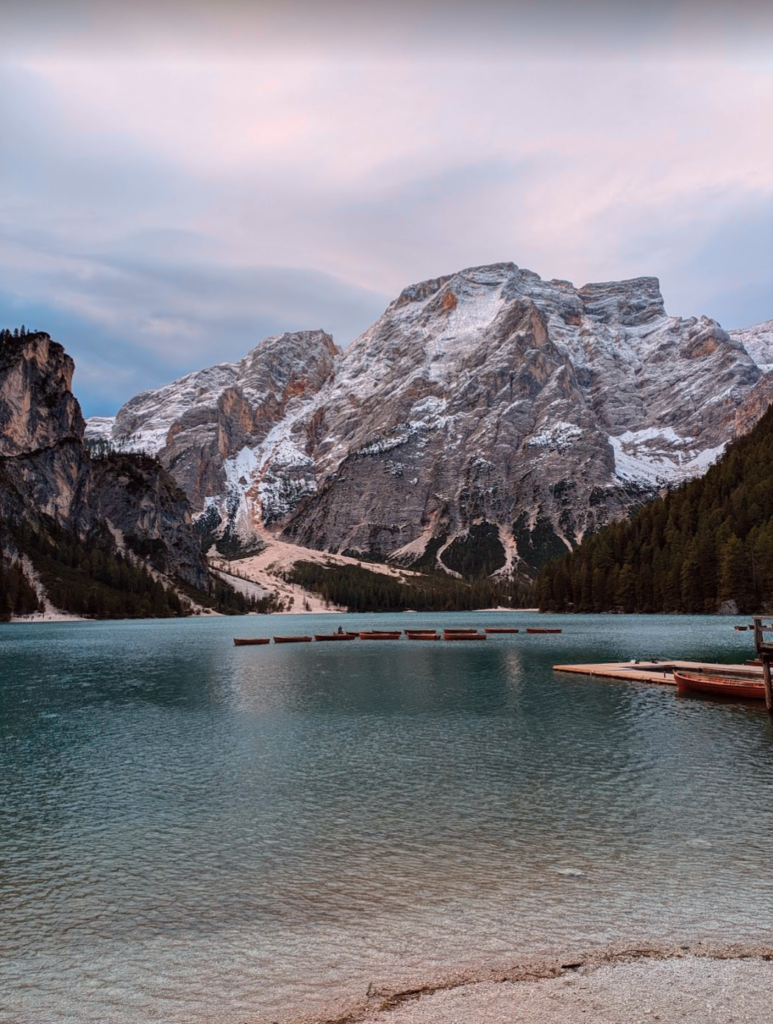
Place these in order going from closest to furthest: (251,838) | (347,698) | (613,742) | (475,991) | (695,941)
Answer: (475,991), (695,941), (251,838), (613,742), (347,698)

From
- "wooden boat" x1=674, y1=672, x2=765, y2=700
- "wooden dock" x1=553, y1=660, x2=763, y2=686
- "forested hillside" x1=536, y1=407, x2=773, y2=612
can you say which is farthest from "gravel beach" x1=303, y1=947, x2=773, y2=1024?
"forested hillside" x1=536, y1=407, x2=773, y2=612

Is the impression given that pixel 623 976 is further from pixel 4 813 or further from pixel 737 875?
pixel 4 813

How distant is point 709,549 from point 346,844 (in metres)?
161

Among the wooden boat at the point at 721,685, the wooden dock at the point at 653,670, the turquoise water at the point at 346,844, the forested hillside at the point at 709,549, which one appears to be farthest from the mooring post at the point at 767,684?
the forested hillside at the point at 709,549

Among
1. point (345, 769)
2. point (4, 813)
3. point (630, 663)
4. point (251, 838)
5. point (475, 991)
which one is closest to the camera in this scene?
point (475, 991)

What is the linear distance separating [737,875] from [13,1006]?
18.4 meters

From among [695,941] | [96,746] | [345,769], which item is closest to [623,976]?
[695,941]

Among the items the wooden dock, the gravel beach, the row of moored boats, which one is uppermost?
the gravel beach

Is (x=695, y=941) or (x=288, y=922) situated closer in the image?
(x=695, y=941)

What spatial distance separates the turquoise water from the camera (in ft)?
53.0

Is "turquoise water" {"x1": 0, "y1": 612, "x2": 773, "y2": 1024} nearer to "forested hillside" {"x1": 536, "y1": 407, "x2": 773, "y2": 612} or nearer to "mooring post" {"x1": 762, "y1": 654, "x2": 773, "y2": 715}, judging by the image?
"mooring post" {"x1": 762, "y1": 654, "x2": 773, "y2": 715}

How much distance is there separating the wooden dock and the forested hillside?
8556 cm

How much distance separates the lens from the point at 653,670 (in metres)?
70.6

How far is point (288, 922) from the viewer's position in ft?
60.1
